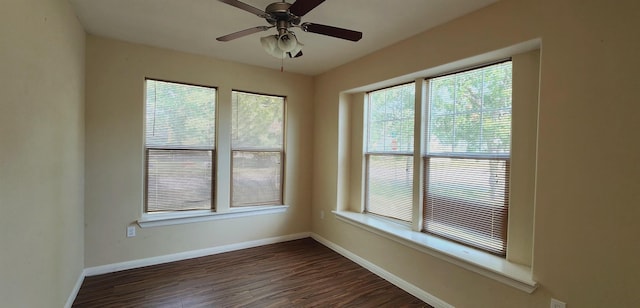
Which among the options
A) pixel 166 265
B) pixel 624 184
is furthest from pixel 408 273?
pixel 166 265

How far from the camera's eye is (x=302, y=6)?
1.68 m

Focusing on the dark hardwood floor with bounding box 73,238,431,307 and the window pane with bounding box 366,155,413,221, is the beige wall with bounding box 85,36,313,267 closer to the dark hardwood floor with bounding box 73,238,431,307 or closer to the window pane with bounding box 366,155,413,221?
the dark hardwood floor with bounding box 73,238,431,307

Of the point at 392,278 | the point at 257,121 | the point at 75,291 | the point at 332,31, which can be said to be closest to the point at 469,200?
the point at 392,278

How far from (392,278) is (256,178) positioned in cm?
216

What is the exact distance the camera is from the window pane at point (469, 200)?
228 centimetres

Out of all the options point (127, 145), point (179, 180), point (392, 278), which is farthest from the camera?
point (179, 180)

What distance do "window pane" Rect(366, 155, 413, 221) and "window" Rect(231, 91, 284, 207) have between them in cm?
137

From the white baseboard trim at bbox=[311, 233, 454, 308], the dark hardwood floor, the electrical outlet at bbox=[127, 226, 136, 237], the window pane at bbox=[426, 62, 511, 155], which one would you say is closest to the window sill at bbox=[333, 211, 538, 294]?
the white baseboard trim at bbox=[311, 233, 454, 308]

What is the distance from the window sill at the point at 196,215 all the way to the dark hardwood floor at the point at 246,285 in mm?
480

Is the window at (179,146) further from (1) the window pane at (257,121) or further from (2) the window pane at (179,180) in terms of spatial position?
(1) the window pane at (257,121)

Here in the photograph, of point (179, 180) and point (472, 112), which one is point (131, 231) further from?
point (472, 112)

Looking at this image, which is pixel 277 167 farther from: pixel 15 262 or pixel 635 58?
pixel 635 58

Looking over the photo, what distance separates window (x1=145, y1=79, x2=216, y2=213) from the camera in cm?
322

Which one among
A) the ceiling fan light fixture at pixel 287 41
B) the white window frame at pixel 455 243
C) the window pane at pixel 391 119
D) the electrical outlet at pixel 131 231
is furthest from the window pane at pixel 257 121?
the ceiling fan light fixture at pixel 287 41
